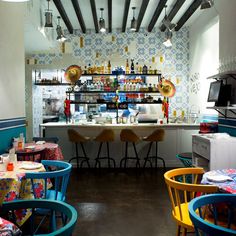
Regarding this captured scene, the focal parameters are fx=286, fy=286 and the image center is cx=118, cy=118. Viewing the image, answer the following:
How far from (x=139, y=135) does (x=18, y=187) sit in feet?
14.8

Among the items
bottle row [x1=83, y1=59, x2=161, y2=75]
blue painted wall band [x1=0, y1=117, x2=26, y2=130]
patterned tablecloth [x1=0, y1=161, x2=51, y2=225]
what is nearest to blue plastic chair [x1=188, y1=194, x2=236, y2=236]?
patterned tablecloth [x1=0, y1=161, x2=51, y2=225]

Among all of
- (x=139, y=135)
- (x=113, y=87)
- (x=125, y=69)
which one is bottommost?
(x=139, y=135)

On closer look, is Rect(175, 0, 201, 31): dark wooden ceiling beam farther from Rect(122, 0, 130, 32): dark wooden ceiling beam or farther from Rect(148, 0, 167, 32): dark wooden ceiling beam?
Rect(122, 0, 130, 32): dark wooden ceiling beam

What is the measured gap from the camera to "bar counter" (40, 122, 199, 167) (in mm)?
6875

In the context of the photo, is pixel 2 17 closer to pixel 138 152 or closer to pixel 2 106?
pixel 2 106

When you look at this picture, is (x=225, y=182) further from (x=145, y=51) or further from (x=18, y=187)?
(x=145, y=51)

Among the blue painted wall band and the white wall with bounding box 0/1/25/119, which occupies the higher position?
the white wall with bounding box 0/1/25/119

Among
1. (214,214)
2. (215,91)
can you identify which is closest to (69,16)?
(215,91)

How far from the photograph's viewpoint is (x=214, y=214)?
6.59 feet

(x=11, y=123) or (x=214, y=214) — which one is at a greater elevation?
(x=11, y=123)

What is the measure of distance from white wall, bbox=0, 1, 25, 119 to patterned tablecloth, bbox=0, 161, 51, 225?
201 centimetres

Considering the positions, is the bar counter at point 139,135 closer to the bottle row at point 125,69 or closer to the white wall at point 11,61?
the white wall at point 11,61

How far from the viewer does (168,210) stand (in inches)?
164

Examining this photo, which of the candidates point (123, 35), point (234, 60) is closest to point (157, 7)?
point (123, 35)
